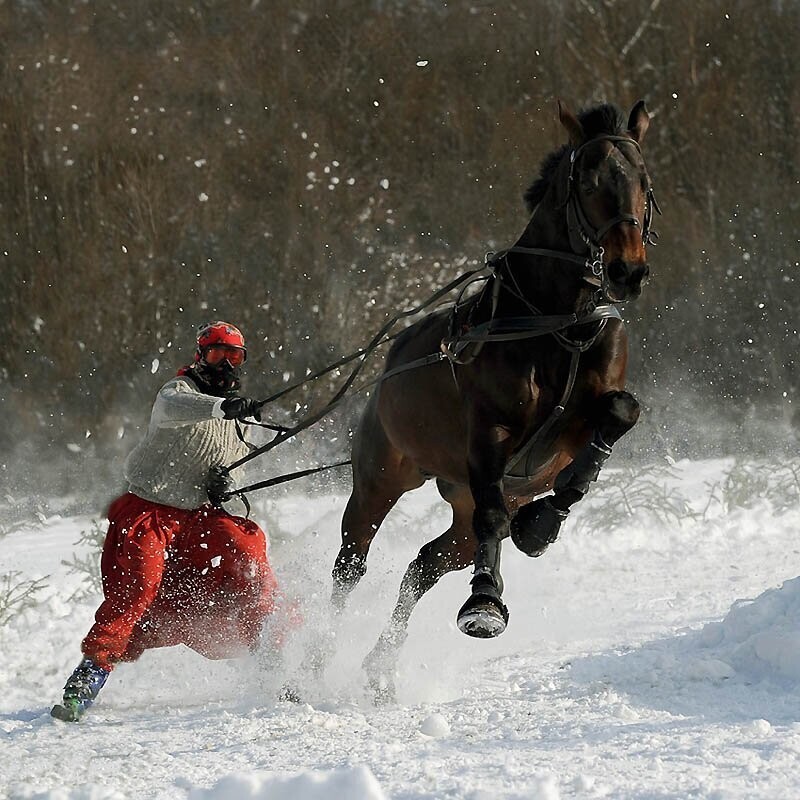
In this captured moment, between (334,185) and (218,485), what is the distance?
9160 millimetres

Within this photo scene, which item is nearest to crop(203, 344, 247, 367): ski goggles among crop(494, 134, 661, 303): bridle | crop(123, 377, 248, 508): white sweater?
crop(123, 377, 248, 508): white sweater

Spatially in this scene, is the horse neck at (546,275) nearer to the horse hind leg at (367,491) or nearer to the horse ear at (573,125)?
the horse ear at (573,125)

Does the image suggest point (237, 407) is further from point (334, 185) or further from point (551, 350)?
point (334, 185)

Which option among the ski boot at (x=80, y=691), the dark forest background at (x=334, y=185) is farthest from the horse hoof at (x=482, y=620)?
the dark forest background at (x=334, y=185)

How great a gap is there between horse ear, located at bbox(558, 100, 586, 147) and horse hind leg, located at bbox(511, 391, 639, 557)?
904 millimetres

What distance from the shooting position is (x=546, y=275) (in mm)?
5086

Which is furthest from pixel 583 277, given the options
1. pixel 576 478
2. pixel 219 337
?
pixel 219 337

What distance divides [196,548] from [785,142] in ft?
37.3

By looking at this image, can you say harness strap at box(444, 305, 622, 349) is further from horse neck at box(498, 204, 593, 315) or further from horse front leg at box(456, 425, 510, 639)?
horse front leg at box(456, 425, 510, 639)

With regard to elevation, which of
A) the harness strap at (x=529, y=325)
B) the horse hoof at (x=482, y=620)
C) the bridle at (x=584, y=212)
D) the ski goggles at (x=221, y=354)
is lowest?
the horse hoof at (x=482, y=620)

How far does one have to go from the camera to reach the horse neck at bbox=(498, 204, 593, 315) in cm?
499

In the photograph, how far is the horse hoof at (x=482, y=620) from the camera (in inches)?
183

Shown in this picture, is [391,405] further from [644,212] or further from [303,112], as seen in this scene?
[303,112]

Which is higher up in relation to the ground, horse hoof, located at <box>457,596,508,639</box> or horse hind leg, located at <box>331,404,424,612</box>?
horse hind leg, located at <box>331,404,424,612</box>
